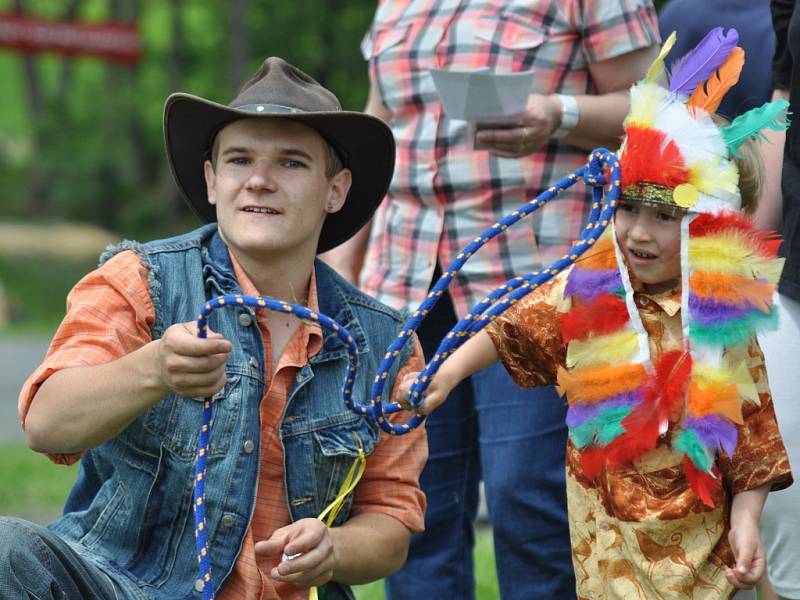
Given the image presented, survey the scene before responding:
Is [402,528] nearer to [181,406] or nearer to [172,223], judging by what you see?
[181,406]

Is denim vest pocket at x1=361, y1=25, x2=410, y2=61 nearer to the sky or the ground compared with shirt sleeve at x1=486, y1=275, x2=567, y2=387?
nearer to the sky

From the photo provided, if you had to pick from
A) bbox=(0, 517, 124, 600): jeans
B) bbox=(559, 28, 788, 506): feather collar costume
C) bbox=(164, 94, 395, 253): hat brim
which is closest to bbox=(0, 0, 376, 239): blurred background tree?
bbox=(164, 94, 395, 253): hat brim

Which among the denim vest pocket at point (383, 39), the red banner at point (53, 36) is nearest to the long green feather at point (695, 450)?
the denim vest pocket at point (383, 39)

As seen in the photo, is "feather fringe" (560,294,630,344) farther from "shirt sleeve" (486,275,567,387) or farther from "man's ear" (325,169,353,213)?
"man's ear" (325,169,353,213)

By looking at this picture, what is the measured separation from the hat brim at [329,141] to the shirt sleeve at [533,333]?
1.73 feet

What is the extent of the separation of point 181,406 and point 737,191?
1346 millimetres

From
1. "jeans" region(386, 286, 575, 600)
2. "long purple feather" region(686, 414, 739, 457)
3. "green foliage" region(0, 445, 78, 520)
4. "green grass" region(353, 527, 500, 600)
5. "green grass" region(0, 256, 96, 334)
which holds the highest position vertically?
"long purple feather" region(686, 414, 739, 457)

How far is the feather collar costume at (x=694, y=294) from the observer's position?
2.90 m

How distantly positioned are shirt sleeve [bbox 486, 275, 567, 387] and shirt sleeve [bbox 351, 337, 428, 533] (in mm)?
251

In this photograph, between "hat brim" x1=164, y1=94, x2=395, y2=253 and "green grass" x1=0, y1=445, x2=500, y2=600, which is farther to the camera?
"green grass" x1=0, y1=445, x2=500, y2=600

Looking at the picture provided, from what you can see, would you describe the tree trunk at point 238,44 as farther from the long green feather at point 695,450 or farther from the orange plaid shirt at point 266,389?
the long green feather at point 695,450

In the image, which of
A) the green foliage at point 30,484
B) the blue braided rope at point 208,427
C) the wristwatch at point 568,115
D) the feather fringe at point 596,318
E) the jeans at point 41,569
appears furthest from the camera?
the green foliage at point 30,484

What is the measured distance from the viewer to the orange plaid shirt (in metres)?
2.86

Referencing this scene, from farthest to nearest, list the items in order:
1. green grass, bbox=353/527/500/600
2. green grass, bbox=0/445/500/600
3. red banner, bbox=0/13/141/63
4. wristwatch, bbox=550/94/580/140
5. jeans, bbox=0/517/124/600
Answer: red banner, bbox=0/13/141/63, green grass, bbox=0/445/500/600, green grass, bbox=353/527/500/600, wristwatch, bbox=550/94/580/140, jeans, bbox=0/517/124/600
